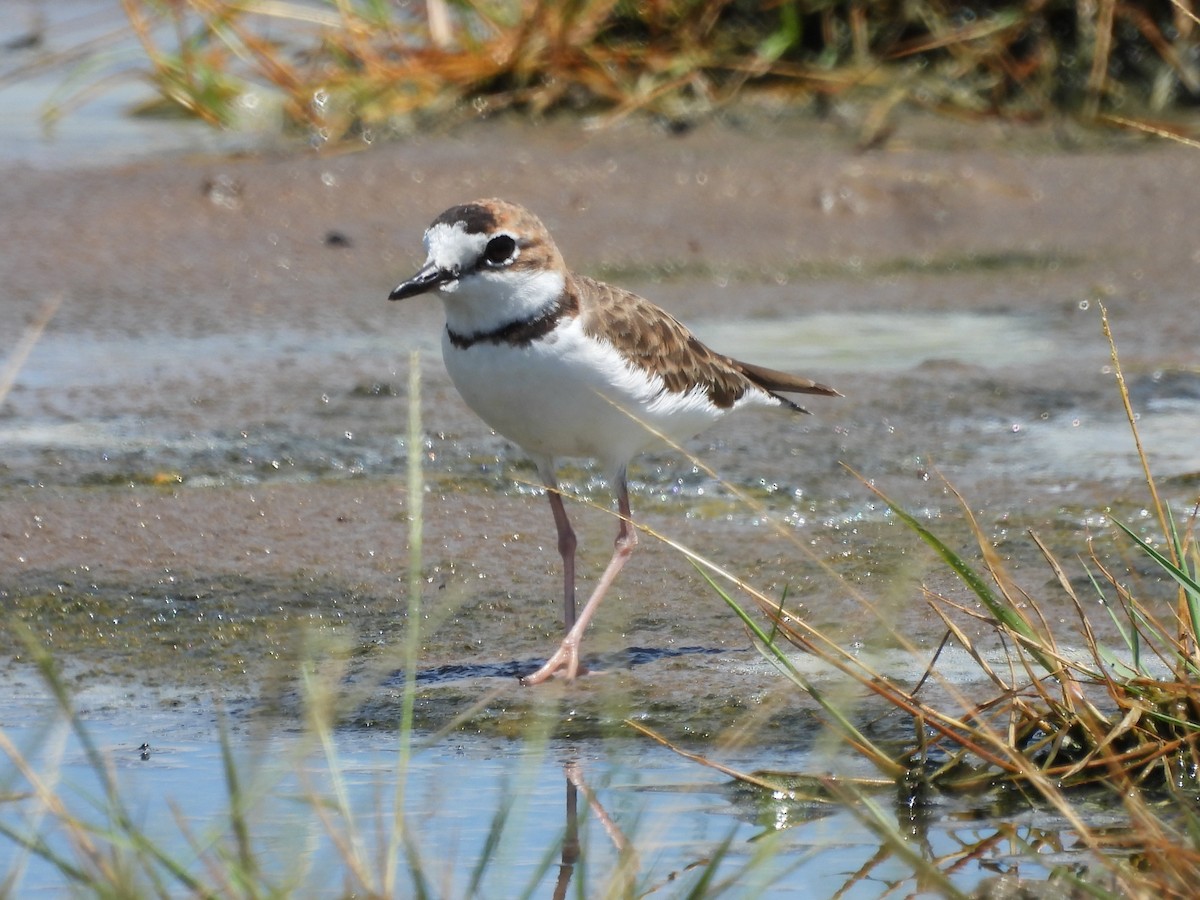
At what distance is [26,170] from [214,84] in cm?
130

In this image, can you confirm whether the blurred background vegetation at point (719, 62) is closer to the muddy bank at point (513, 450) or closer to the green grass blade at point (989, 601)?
the muddy bank at point (513, 450)

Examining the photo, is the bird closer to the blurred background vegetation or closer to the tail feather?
the tail feather

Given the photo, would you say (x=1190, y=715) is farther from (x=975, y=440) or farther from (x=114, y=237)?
(x=114, y=237)

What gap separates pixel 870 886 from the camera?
3211mm

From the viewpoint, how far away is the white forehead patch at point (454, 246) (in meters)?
4.12

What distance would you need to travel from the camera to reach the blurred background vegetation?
995 centimetres

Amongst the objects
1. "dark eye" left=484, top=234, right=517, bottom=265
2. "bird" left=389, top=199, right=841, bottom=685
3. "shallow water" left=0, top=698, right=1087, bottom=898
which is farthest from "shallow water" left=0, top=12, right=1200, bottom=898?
"dark eye" left=484, top=234, right=517, bottom=265

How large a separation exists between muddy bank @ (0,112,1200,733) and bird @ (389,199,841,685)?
497 millimetres

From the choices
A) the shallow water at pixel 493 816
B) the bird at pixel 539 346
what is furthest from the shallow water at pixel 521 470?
the bird at pixel 539 346

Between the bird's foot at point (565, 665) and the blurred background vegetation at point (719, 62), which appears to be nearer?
the bird's foot at point (565, 665)

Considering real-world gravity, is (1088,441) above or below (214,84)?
below

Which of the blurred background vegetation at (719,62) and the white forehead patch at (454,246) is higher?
the blurred background vegetation at (719,62)

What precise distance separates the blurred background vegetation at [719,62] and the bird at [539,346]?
558cm

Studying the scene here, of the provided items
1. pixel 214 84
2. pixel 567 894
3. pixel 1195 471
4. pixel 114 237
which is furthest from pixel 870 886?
pixel 214 84
